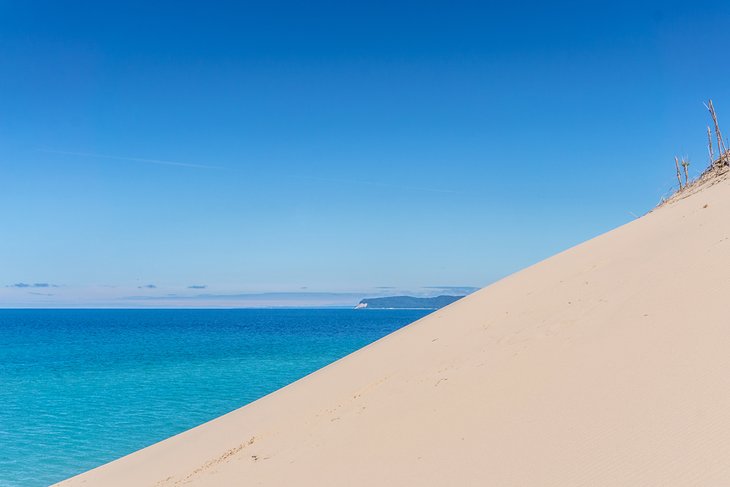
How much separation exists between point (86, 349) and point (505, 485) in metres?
56.1

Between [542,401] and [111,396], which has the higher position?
[542,401]

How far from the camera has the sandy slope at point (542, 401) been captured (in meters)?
5.30

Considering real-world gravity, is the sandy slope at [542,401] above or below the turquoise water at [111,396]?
above

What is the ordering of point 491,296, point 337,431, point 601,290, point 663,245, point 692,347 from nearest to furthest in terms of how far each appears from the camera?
1. point 692,347
2. point 337,431
3. point 601,290
4. point 663,245
5. point 491,296

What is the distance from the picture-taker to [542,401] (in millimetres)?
6676

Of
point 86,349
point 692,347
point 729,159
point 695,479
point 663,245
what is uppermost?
point 729,159

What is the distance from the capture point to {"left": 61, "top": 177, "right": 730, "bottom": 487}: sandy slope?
17.4 ft

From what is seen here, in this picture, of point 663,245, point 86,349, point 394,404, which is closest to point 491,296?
point 663,245

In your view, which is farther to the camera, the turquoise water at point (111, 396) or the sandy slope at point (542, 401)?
the turquoise water at point (111, 396)

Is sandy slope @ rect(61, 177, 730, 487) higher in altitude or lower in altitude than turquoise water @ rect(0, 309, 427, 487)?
higher

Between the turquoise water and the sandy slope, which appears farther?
the turquoise water

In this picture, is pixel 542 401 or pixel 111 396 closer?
pixel 542 401

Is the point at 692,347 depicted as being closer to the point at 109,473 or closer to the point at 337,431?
the point at 337,431

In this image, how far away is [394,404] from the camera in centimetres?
880
